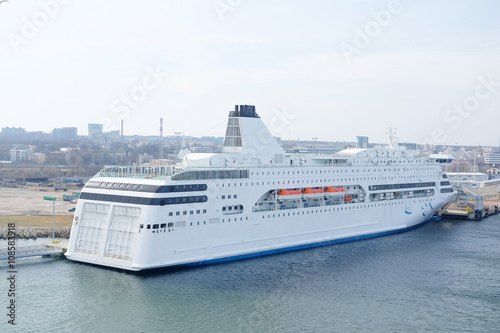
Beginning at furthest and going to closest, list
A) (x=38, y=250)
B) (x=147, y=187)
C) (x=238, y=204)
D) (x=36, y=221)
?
(x=36, y=221)
(x=38, y=250)
(x=238, y=204)
(x=147, y=187)

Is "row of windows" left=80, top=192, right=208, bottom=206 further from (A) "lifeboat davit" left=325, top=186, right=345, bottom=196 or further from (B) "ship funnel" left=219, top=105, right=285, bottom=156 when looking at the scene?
(A) "lifeboat davit" left=325, top=186, right=345, bottom=196

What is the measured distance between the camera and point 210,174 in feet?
97.1

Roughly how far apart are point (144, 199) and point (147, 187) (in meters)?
0.71

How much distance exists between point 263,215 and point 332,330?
11501mm

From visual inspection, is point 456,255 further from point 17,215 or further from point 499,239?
point 17,215

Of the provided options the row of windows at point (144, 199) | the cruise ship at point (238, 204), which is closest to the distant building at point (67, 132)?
the cruise ship at point (238, 204)

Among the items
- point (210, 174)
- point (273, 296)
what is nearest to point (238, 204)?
point (210, 174)

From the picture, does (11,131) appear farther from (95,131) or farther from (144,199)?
(144,199)

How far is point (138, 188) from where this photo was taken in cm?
2786

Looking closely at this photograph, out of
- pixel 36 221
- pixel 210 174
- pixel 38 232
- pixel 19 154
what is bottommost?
pixel 38 232

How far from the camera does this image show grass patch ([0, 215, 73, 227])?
42.5 m

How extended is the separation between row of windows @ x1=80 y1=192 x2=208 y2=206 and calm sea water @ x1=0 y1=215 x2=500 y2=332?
3553mm

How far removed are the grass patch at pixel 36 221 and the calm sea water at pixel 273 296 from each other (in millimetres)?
13081

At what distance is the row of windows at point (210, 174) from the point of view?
2833 centimetres
